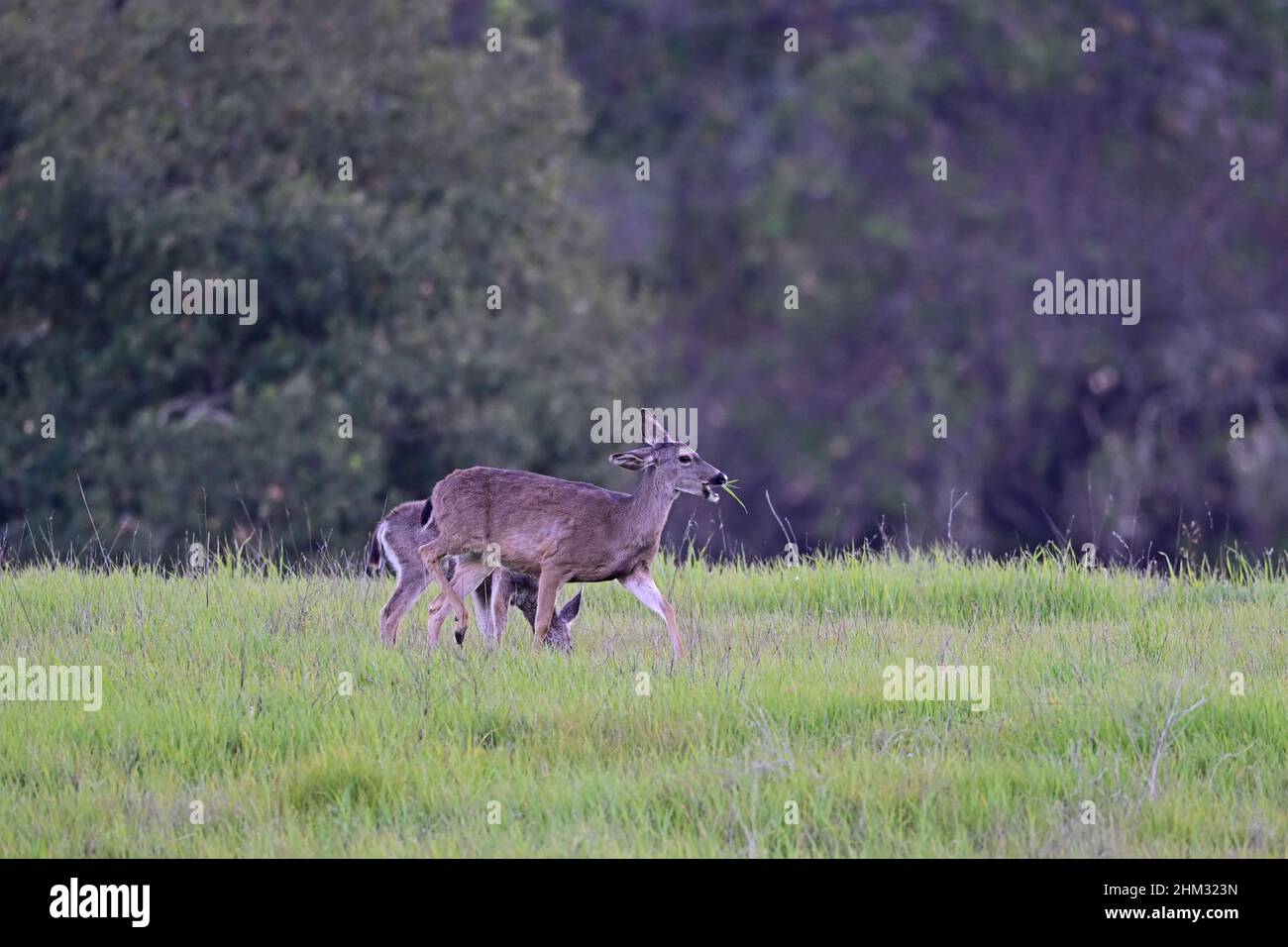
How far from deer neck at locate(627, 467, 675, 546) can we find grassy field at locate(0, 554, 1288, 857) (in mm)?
572

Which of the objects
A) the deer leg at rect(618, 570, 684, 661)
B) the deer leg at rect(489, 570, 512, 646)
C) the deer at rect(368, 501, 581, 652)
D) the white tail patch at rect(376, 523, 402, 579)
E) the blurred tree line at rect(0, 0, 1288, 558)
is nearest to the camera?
the deer leg at rect(618, 570, 684, 661)

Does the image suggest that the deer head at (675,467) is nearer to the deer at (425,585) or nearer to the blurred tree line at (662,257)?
the deer at (425,585)

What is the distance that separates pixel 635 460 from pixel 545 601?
0.99 meters

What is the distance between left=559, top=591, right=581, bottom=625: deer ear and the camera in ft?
33.7

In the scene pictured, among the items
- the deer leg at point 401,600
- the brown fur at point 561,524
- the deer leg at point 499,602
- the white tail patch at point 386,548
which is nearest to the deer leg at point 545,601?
the brown fur at point 561,524

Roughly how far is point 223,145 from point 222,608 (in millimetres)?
10860

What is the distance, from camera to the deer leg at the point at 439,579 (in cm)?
998

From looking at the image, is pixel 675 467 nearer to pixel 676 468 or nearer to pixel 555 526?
pixel 676 468

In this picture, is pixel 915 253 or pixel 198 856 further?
pixel 915 253

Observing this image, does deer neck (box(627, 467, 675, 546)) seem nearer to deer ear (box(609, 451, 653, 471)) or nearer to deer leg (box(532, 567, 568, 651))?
deer ear (box(609, 451, 653, 471))

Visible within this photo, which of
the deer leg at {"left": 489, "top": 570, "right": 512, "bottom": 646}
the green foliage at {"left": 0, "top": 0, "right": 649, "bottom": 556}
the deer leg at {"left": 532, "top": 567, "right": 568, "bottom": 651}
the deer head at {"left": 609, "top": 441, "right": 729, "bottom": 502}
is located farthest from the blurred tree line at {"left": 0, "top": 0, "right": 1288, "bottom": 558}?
the deer leg at {"left": 532, "top": 567, "right": 568, "bottom": 651}
